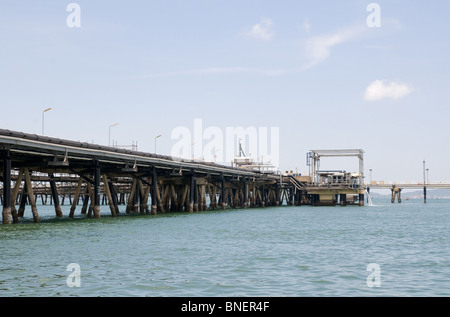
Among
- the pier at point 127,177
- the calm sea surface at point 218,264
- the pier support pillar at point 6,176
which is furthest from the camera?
the pier at point 127,177

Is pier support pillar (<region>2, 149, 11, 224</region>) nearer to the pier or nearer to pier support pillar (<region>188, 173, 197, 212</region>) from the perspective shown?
the pier

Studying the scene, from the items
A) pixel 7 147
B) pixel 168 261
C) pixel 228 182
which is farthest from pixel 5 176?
pixel 228 182

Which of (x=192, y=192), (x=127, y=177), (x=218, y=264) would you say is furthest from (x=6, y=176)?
(x=127, y=177)

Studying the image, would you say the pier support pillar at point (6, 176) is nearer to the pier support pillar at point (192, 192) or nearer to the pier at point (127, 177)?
the pier at point (127, 177)

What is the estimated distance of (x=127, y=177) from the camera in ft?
307

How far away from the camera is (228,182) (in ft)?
375

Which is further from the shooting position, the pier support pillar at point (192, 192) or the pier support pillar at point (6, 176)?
the pier support pillar at point (192, 192)

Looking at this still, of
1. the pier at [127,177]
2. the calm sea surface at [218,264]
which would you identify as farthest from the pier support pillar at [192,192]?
the calm sea surface at [218,264]

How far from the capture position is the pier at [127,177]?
50000 millimetres

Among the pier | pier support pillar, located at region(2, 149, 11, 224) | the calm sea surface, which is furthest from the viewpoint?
the pier

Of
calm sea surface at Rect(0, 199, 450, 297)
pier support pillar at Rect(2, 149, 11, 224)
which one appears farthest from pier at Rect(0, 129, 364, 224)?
calm sea surface at Rect(0, 199, 450, 297)

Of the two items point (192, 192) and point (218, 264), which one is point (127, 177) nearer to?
point (192, 192)

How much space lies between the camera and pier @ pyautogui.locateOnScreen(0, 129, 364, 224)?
50.0m
